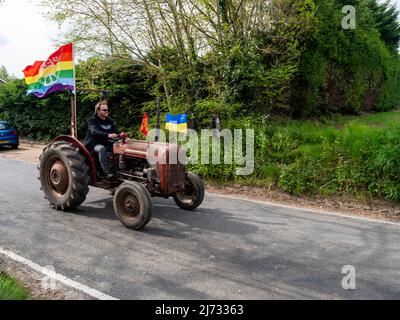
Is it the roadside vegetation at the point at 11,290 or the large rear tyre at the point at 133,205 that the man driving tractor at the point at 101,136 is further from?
the roadside vegetation at the point at 11,290

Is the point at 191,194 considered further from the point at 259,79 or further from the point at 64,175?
the point at 259,79

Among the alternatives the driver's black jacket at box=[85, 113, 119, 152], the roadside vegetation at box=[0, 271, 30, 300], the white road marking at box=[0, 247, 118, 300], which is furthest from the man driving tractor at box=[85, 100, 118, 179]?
the roadside vegetation at box=[0, 271, 30, 300]

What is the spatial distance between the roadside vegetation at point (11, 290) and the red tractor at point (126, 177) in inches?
81.4

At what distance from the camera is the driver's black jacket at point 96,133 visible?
6382 mm

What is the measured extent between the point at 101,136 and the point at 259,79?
17.8ft

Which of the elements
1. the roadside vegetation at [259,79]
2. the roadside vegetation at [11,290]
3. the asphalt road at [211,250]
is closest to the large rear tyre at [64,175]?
the asphalt road at [211,250]

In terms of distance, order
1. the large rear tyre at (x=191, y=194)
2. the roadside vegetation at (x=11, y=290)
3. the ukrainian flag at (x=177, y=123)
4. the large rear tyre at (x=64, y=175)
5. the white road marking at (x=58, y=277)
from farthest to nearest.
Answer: the ukrainian flag at (x=177, y=123)
the large rear tyre at (x=191, y=194)
the large rear tyre at (x=64, y=175)
the white road marking at (x=58, y=277)
the roadside vegetation at (x=11, y=290)

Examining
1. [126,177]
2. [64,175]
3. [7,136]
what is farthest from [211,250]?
[7,136]

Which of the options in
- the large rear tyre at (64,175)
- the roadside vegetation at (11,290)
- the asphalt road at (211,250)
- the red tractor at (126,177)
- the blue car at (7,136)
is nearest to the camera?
the roadside vegetation at (11,290)

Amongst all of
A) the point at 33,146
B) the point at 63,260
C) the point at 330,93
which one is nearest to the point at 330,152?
the point at 63,260

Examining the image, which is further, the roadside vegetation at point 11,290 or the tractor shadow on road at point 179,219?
the tractor shadow on road at point 179,219

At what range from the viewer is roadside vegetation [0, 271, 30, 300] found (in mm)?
3279

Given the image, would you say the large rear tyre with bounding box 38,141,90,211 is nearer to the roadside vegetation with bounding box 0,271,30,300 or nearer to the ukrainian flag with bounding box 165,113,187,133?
the roadside vegetation with bounding box 0,271,30,300

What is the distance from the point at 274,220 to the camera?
6.28 meters
